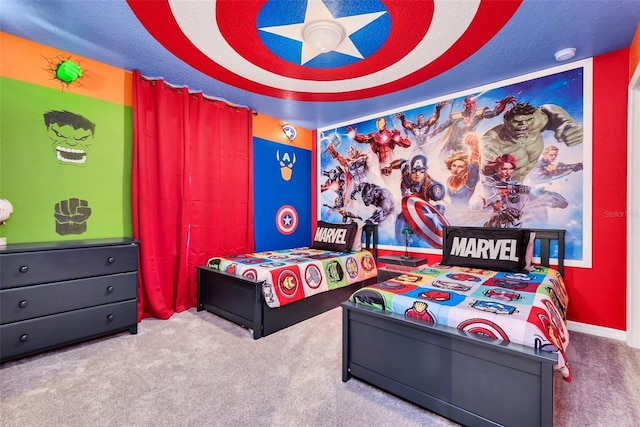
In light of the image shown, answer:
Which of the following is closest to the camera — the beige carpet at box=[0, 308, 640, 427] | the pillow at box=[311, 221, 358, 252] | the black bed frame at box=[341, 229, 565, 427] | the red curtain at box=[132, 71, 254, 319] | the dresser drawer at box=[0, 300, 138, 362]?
the black bed frame at box=[341, 229, 565, 427]

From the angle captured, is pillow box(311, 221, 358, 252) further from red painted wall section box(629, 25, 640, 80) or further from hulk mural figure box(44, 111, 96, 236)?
red painted wall section box(629, 25, 640, 80)

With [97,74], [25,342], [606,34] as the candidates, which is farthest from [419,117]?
[25,342]

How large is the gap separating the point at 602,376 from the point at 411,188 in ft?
8.45

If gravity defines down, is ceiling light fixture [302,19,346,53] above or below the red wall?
above

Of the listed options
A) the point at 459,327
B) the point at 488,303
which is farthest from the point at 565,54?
the point at 459,327

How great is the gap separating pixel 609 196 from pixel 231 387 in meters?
3.61

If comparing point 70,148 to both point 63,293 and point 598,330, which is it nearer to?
point 63,293

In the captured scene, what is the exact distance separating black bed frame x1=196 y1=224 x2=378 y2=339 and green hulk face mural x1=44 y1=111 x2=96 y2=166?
1623 millimetres

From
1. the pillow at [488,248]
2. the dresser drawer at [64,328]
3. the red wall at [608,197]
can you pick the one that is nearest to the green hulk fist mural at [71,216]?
→ the dresser drawer at [64,328]

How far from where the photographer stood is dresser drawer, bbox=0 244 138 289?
2211 mm

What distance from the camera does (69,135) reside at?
2832mm

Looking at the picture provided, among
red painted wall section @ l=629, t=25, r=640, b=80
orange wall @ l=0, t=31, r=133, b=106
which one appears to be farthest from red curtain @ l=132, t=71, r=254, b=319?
red painted wall section @ l=629, t=25, r=640, b=80

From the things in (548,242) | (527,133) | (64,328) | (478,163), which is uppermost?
(527,133)

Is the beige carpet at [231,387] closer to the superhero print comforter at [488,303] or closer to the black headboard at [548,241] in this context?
the superhero print comforter at [488,303]
